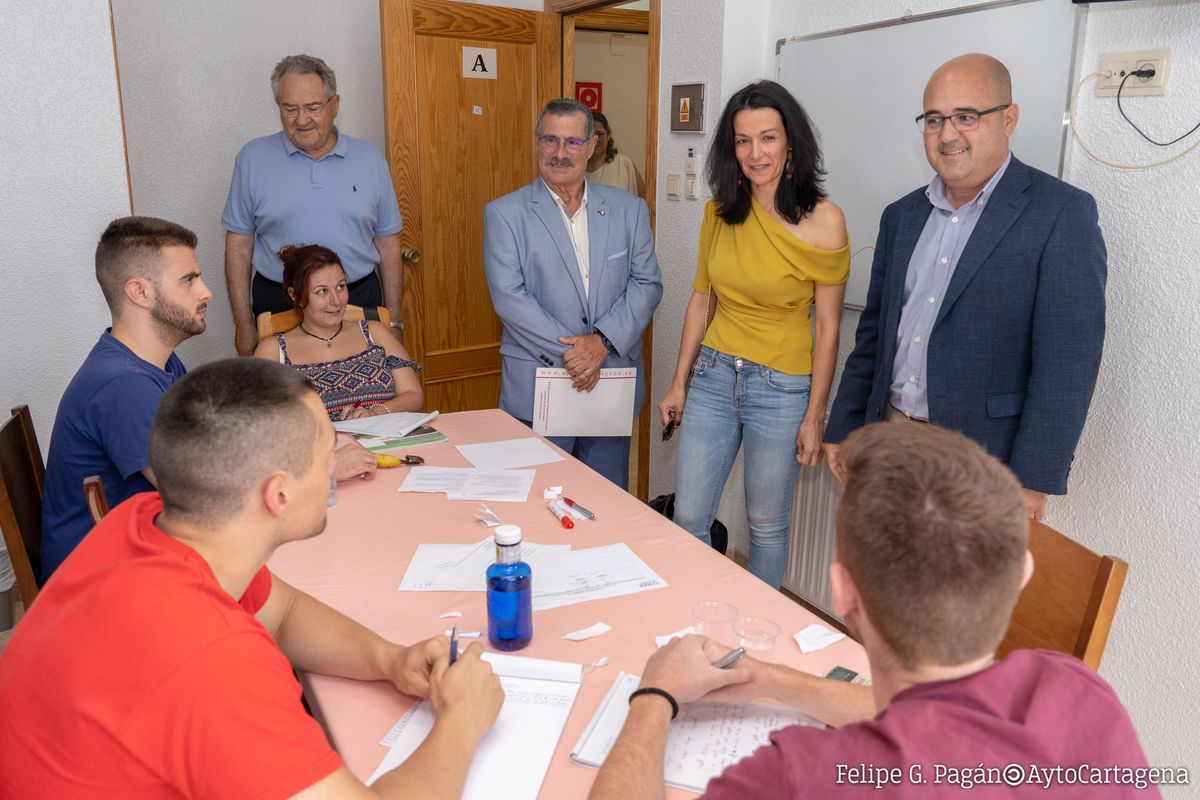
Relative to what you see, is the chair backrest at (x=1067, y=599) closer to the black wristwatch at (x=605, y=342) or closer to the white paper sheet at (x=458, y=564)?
the white paper sheet at (x=458, y=564)

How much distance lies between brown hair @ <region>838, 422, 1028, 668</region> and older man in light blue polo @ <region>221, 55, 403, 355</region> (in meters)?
2.99

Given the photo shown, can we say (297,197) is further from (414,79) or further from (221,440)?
(221,440)

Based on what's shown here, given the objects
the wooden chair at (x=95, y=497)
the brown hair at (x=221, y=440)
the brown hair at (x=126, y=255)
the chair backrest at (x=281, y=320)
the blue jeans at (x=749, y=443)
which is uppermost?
the brown hair at (x=126, y=255)

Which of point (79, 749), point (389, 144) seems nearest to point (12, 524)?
point (79, 749)

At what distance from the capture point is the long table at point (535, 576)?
1.27m

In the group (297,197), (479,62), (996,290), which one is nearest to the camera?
(996,290)

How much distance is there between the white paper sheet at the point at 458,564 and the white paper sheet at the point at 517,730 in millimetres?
280

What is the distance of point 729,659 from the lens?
3.99 feet

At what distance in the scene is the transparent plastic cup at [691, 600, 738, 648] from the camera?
1459 millimetres

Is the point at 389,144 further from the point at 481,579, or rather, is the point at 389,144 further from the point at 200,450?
the point at 200,450

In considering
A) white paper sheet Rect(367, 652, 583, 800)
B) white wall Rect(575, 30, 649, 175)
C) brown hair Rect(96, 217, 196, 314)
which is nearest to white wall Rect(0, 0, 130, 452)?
brown hair Rect(96, 217, 196, 314)

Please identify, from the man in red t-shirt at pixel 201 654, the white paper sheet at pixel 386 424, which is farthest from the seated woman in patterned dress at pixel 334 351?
the man in red t-shirt at pixel 201 654

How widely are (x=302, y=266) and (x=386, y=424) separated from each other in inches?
26.0

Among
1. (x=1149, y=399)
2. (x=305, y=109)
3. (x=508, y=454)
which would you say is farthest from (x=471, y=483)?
(x=305, y=109)
